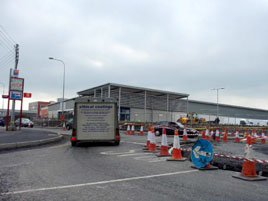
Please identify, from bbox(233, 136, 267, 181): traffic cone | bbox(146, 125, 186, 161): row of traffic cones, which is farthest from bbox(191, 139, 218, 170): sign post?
bbox(146, 125, 186, 161): row of traffic cones

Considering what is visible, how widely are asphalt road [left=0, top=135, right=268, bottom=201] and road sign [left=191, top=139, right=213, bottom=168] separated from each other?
14.2 inches

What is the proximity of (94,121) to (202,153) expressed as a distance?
7.77 metres

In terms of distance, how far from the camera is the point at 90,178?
6117mm

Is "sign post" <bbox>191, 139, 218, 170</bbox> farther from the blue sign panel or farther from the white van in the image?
the blue sign panel

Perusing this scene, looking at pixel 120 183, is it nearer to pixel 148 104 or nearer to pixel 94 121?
pixel 94 121

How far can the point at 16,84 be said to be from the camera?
25984 millimetres

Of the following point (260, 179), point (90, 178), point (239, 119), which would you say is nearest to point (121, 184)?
point (90, 178)

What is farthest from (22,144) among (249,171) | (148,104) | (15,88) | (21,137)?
(148,104)

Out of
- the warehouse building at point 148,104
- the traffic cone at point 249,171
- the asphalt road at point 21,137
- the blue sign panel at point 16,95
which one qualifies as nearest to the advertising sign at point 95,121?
the asphalt road at point 21,137

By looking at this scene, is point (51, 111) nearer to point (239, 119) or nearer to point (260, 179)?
point (239, 119)

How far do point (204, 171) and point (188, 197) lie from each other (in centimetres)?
279

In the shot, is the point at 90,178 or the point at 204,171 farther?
the point at 204,171

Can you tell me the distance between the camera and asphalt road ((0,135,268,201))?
15.6 feet

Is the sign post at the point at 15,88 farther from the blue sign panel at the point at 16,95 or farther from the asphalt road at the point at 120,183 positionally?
the asphalt road at the point at 120,183
